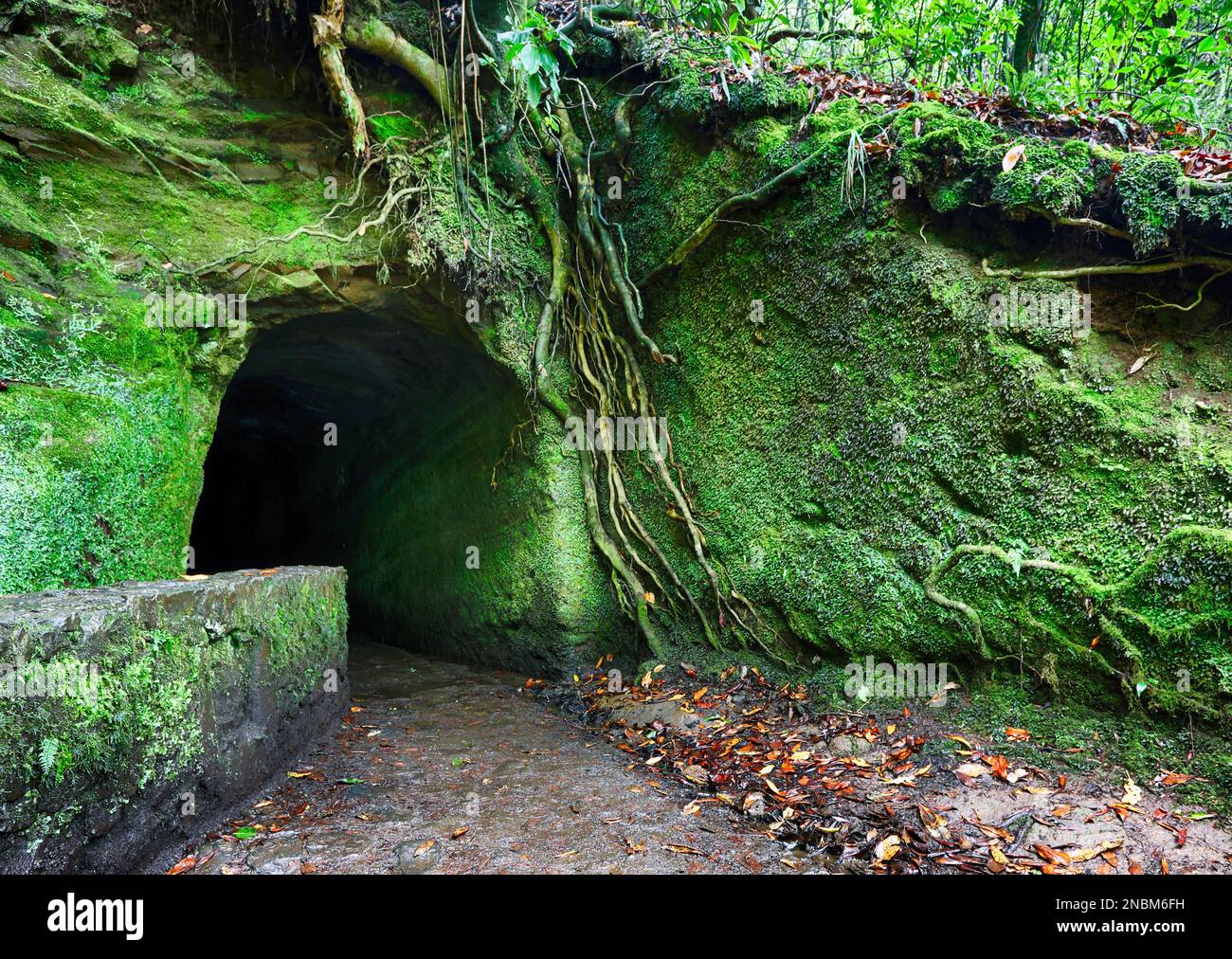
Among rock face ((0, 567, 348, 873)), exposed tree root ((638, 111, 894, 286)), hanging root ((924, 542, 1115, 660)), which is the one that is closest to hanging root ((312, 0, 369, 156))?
exposed tree root ((638, 111, 894, 286))

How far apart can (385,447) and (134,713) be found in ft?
21.3

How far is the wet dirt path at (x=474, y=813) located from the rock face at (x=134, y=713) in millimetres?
272

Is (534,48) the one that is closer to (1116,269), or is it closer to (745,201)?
(745,201)

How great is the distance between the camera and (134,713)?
244 cm

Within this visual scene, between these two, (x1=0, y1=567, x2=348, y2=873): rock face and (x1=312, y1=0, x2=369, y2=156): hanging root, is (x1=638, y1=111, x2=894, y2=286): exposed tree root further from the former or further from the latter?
(x1=0, y1=567, x2=348, y2=873): rock face

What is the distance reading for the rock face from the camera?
203 centimetres

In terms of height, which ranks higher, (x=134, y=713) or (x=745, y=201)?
(x=745, y=201)

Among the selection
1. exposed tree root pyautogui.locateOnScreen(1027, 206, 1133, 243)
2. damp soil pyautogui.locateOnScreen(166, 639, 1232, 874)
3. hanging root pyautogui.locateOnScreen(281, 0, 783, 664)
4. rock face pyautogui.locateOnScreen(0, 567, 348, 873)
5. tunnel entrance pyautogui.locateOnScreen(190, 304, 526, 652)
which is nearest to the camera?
rock face pyautogui.locateOnScreen(0, 567, 348, 873)

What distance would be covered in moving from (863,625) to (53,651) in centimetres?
Answer: 396

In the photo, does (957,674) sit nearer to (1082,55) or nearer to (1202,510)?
(1202,510)

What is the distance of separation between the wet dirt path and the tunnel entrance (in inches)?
96.5

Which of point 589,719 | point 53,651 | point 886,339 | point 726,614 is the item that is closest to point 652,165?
point 886,339

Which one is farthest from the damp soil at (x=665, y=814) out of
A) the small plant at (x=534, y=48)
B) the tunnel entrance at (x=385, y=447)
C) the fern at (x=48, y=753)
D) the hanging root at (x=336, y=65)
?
the hanging root at (x=336, y=65)

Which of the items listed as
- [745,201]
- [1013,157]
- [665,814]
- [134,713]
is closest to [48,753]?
[134,713]
